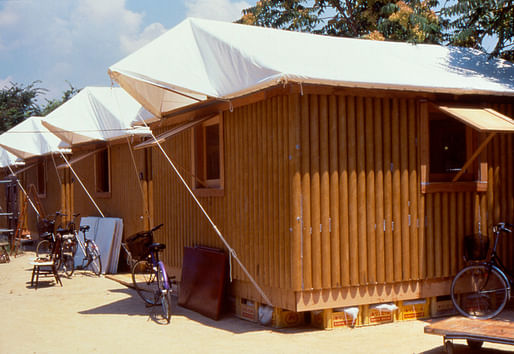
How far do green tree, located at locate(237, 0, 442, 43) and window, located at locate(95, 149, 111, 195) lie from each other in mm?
7465

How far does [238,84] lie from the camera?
7777mm

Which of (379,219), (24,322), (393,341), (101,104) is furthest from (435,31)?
(24,322)

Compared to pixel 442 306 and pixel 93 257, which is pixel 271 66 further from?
pixel 93 257

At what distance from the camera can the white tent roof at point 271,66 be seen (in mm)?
7492

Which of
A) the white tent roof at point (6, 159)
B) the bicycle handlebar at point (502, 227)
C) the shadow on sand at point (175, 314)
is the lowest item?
the shadow on sand at point (175, 314)

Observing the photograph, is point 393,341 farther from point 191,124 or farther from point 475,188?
point 191,124

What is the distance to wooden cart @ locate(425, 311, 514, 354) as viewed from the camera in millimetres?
5655

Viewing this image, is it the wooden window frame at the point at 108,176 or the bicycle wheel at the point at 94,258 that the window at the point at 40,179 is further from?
the bicycle wheel at the point at 94,258

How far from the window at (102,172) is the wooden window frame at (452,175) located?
381 inches

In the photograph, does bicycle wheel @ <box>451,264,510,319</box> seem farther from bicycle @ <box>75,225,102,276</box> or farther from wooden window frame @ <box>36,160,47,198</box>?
wooden window frame @ <box>36,160,47,198</box>

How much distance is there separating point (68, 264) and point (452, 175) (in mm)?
Result: 8747

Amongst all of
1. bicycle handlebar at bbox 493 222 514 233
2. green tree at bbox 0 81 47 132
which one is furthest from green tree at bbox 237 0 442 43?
green tree at bbox 0 81 47 132

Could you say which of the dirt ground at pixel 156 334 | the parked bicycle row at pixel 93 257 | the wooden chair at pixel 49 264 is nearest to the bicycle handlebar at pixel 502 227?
the dirt ground at pixel 156 334


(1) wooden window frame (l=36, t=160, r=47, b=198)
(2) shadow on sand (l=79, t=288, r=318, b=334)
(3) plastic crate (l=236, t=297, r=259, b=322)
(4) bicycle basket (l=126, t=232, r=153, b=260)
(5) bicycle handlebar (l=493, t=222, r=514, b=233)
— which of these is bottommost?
(2) shadow on sand (l=79, t=288, r=318, b=334)
